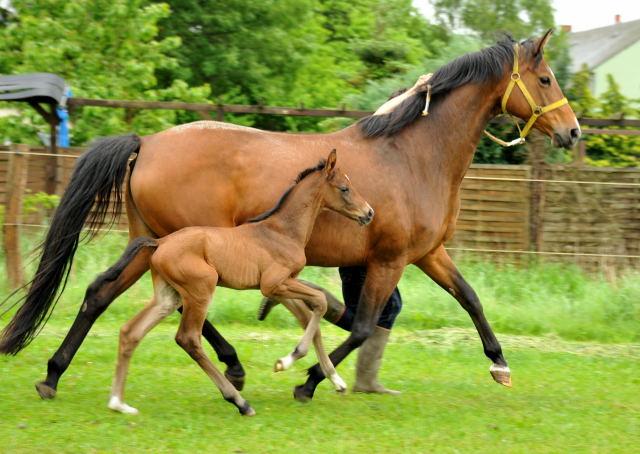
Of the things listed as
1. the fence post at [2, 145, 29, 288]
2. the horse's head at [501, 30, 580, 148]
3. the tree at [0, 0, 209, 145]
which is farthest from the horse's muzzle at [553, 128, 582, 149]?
the tree at [0, 0, 209, 145]

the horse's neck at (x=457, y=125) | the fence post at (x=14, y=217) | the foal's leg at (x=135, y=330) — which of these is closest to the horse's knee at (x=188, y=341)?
the foal's leg at (x=135, y=330)

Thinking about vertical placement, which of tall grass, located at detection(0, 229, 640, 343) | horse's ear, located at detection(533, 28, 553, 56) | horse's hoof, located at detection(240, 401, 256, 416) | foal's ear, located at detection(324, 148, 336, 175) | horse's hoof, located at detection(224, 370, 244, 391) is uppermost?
horse's ear, located at detection(533, 28, 553, 56)

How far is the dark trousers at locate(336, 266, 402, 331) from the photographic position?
6.05 m

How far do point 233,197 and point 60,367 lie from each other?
1509 mm

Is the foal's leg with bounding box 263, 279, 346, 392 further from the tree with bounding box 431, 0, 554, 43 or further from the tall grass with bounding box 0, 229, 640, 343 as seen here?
the tree with bounding box 431, 0, 554, 43

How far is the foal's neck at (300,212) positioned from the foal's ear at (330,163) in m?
0.04

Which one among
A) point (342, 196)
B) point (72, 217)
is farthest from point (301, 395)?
point (72, 217)

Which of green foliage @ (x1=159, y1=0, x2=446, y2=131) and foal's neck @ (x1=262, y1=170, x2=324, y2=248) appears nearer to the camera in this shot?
foal's neck @ (x1=262, y1=170, x2=324, y2=248)

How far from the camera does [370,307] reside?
562 centimetres

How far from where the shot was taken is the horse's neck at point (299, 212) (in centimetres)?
525

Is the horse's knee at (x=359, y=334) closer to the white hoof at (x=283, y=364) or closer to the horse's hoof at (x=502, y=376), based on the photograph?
the white hoof at (x=283, y=364)

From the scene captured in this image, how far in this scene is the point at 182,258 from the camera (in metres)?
4.94

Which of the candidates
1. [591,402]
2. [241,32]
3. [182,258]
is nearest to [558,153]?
[591,402]

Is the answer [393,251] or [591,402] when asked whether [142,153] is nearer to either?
[393,251]
